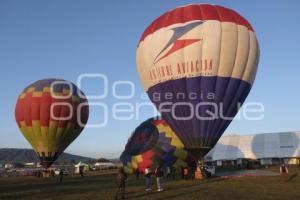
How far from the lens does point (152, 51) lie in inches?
960

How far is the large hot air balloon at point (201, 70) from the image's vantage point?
898 inches

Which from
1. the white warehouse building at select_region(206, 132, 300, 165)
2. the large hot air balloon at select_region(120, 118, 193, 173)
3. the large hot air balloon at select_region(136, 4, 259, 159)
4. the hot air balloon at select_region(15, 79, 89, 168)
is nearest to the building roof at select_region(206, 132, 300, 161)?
the white warehouse building at select_region(206, 132, 300, 165)

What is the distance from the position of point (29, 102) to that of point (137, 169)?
41.1ft

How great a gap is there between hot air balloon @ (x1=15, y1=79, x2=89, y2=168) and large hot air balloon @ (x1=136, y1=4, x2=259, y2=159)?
14271mm

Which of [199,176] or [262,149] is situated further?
[262,149]

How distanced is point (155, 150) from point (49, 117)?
1082cm

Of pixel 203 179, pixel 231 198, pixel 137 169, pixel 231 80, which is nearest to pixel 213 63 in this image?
pixel 231 80

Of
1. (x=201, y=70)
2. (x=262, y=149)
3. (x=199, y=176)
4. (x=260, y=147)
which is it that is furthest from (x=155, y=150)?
(x=260, y=147)

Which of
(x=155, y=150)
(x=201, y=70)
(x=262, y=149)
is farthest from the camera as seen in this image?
(x=262, y=149)

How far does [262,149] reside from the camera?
207 ft

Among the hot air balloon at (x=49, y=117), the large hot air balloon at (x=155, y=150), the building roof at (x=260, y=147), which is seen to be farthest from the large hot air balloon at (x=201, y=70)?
the building roof at (x=260, y=147)

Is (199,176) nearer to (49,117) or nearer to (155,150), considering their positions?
(155,150)

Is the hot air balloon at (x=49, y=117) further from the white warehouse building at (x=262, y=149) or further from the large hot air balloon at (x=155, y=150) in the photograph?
the white warehouse building at (x=262, y=149)

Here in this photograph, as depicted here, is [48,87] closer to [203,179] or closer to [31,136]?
[31,136]
